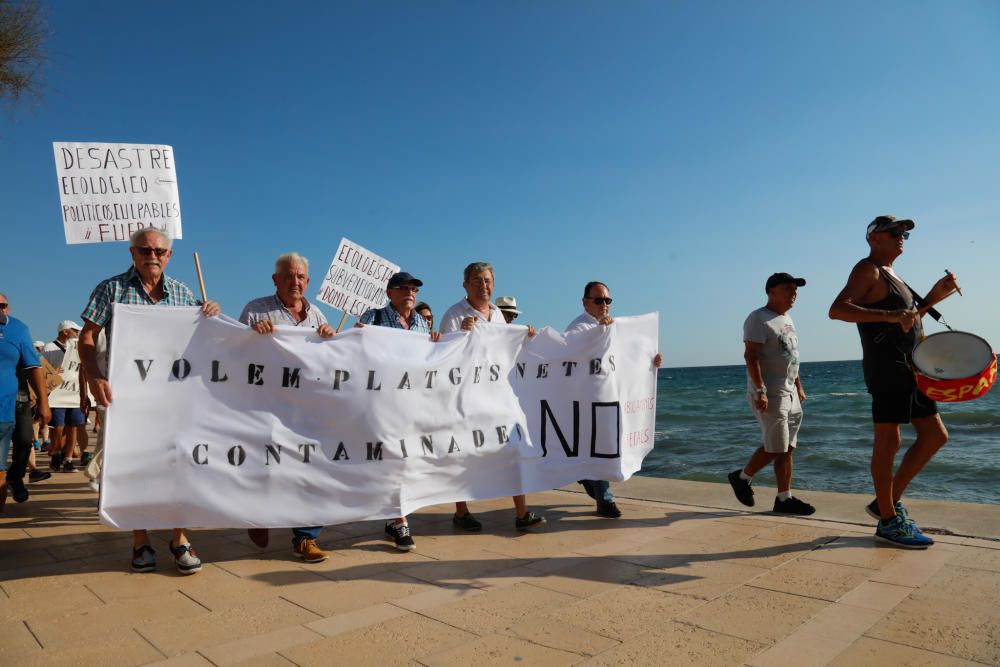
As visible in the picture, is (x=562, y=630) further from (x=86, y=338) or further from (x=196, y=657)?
(x=86, y=338)

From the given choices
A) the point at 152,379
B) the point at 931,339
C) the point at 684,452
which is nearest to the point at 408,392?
the point at 152,379

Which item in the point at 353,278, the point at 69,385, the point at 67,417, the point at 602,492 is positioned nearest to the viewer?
the point at 602,492

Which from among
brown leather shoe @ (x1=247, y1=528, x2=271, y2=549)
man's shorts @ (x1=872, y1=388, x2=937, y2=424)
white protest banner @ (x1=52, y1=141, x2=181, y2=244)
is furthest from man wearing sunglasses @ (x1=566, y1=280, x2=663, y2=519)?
white protest banner @ (x1=52, y1=141, x2=181, y2=244)

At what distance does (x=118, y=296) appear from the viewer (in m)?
4.03

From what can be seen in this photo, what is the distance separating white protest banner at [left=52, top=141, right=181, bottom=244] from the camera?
5.66 metres

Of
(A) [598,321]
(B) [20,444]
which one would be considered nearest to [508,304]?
(A) [598,321]

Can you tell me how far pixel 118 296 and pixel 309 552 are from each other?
198 cm

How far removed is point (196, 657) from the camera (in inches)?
107

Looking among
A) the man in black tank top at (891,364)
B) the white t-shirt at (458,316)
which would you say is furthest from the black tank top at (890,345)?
the white t-shirt at (458,316)

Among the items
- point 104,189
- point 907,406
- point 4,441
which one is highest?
point 104,189

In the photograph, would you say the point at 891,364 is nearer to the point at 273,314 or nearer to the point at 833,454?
the point at 273,314

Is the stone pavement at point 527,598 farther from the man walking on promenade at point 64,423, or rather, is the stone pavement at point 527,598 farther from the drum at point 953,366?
the man walking on promenade at point 64,423

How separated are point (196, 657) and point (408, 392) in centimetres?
215

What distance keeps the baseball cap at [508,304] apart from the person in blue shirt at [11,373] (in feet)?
13.7
